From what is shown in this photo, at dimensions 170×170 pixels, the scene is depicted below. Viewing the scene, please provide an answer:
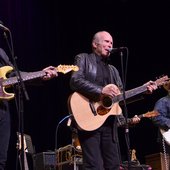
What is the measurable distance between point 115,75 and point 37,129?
4.08 metres

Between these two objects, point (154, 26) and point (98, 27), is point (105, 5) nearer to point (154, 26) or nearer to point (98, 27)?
point (98, 27)

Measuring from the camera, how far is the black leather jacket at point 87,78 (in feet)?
16.4

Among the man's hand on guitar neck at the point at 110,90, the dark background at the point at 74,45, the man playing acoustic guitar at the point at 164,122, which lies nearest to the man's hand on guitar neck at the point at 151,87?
the man's hand on guitar neck at the point at 110,90

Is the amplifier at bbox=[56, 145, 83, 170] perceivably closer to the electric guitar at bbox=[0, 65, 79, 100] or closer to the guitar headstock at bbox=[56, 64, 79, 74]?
the guitar headstock at bbox=[56, 64, 79, 74]

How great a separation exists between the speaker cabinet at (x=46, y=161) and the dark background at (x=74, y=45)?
1.59m

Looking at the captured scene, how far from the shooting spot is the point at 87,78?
5137mm

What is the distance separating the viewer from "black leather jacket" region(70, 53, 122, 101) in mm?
4992

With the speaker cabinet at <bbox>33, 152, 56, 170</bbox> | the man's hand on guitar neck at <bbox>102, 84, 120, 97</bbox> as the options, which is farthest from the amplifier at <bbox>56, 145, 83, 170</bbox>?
the man's hand on guitar neck at <bbox>102, 84, 120, 97</bbox>

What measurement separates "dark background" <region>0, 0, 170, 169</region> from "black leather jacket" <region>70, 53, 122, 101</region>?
346 cm

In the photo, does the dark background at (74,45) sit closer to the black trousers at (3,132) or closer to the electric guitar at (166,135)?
the electric guitar at (166,135)

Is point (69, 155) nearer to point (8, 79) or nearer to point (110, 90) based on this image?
point (110, 90)

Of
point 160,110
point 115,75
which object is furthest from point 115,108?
point 160,110

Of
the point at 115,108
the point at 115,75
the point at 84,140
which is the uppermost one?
the point at 115,75

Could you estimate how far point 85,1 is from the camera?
9531 millimetres
